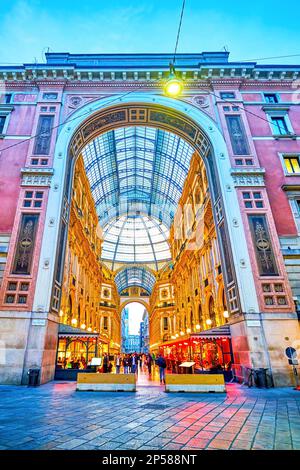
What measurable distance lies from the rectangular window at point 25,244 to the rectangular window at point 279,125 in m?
17.8

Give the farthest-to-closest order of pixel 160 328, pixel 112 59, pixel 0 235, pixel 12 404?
pixel 160 328
pixel 112 59
pixel 0 235
pixel 12 404

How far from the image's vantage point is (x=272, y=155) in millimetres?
17688

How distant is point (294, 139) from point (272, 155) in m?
→ 2.29

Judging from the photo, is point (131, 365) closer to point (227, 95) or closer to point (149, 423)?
point (149, 423)

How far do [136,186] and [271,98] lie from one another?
30.4 meters

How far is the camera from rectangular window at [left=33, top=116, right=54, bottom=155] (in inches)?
686

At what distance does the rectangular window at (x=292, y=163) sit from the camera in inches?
680

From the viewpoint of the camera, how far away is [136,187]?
159 feet

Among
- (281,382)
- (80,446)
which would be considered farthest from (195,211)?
(80,446)

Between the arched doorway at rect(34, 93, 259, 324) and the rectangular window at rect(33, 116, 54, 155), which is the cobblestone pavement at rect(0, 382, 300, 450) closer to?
the arched doorway at rect(34, 93, 259, 324)

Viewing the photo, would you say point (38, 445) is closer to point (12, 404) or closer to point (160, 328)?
point (12, 404)

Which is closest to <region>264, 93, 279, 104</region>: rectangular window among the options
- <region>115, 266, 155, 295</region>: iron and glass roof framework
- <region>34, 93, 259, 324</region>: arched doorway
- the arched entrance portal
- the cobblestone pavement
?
the arched entrance portal

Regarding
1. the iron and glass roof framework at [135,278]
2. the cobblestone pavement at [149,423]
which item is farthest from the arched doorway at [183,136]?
the iron and glass roof framework at [135,278]

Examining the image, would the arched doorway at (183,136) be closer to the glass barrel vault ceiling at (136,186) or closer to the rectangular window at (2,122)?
the rectangular window at (2,122)
